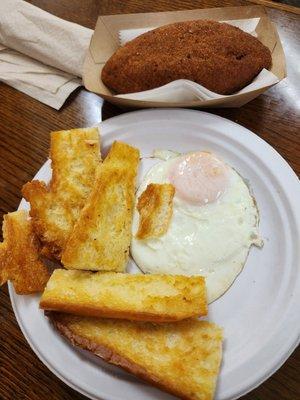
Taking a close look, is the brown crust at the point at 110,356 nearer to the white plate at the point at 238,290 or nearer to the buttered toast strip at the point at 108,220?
the white plate at the point at 238,290

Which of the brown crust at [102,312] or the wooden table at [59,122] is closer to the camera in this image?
the brown crust at [102,312]

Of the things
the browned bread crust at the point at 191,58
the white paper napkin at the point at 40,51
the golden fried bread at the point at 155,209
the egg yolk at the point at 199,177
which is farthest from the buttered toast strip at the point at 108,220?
the white paper napkin at the point at 40,51

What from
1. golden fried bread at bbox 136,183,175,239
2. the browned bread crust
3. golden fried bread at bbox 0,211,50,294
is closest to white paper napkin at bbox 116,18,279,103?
the browned bread crust

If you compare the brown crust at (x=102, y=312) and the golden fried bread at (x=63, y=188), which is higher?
the golden fried bread at (x=63, y=188)

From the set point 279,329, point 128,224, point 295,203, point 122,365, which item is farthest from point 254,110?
point 122,365

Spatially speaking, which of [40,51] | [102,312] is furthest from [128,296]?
[40,51]

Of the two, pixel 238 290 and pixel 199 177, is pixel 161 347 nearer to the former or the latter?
pixel 238 290
